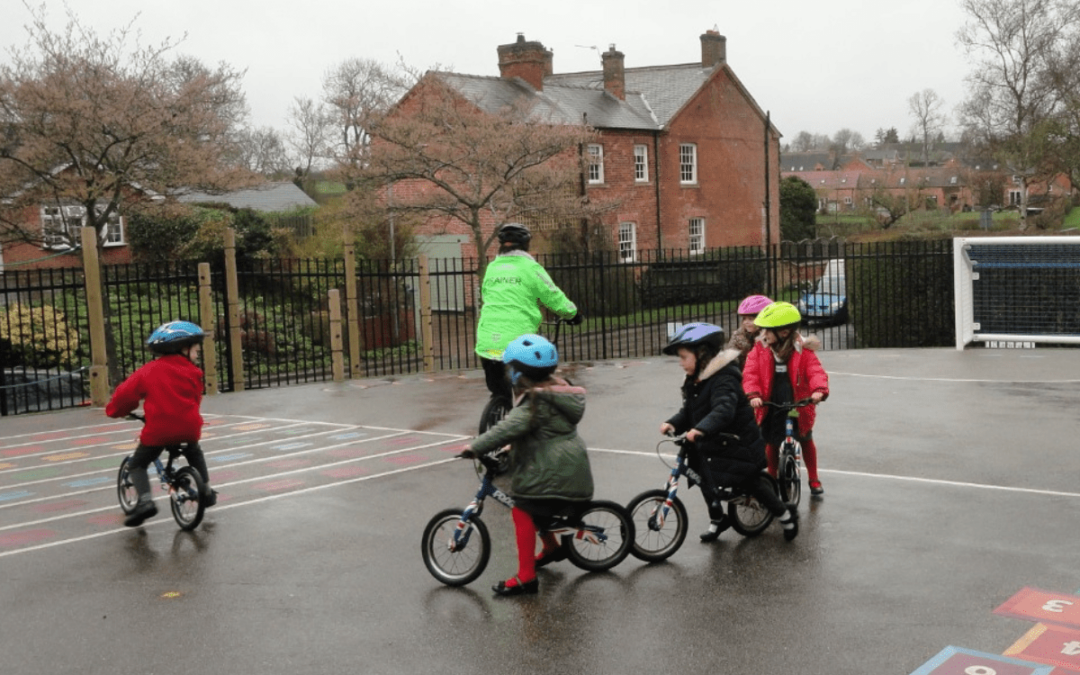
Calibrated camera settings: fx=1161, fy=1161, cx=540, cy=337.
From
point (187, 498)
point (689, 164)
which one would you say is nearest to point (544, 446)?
point (187, 498)

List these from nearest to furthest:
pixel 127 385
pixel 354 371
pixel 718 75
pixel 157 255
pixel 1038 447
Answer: pixel 127 385 → pixel 1038 447 → pixel 354 371 → pixel 157 255 → pixel 718 75

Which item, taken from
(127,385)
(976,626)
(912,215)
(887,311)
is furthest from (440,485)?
(912,215)

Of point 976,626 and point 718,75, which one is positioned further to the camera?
point 718,75

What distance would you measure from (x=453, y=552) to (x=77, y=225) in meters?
20.9

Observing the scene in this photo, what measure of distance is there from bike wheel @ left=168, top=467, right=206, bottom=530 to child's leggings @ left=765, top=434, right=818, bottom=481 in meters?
3.73

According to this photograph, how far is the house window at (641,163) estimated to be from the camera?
1594 inches

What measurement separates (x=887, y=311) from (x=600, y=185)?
19.4m

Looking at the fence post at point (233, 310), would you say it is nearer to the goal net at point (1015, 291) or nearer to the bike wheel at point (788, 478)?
the bike wheel at point (788, 478)

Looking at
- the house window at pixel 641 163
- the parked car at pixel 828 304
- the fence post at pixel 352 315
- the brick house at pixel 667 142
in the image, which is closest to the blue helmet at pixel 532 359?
the fence post at pixel 352 315

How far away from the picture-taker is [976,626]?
5375 mm

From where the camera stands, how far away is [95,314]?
45.4 ft

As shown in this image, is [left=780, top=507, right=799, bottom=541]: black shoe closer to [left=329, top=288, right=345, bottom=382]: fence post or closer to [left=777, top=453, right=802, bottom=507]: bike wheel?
[left=777, top=453, right=802, bottom=507]: bike wheel

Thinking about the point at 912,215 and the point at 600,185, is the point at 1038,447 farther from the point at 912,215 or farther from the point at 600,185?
the point at 912,215

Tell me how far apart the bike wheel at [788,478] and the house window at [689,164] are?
118 ft
